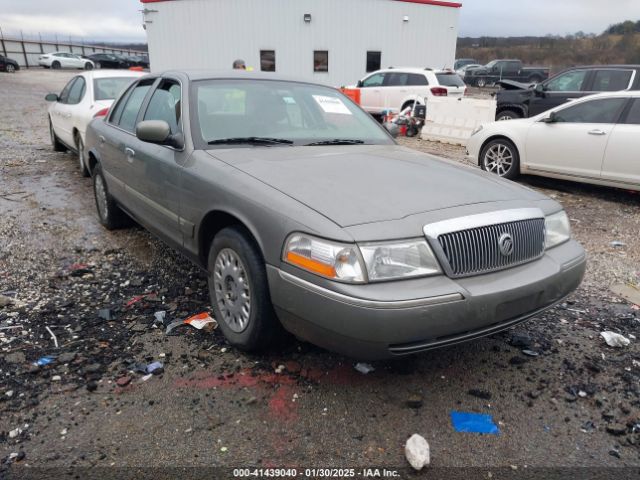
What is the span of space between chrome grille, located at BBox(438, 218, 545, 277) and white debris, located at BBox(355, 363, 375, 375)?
0.89 m

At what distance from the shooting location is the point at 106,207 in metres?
5.28

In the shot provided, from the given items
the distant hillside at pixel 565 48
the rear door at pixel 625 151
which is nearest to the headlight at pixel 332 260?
the rear door at pixel 625 151

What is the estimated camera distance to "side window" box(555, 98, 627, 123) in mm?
7066

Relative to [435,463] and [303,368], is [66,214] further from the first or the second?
[435,463]

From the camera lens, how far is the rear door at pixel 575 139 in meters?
7.07

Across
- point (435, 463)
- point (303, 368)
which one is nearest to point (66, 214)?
point (303, 368)

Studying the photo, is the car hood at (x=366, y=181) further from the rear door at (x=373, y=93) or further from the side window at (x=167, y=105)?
the rear door at (x=373, y=93)

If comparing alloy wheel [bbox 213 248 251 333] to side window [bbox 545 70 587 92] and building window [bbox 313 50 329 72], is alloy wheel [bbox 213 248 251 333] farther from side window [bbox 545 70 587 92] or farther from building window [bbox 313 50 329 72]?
building window [bbox 313 50 329 72]

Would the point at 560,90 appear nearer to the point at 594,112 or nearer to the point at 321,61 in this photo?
the point at 594,112

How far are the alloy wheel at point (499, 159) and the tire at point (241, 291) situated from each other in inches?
253

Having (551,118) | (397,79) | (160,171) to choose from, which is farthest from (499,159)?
(397,79)

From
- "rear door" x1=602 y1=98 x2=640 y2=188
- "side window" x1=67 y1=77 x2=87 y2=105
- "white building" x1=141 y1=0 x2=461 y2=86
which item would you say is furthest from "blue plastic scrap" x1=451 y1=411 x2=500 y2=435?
"white building" x1=141 y1=0 x2=461 y2=86

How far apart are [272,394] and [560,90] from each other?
1068 centimetres

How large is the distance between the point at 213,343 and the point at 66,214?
375 centimetres
